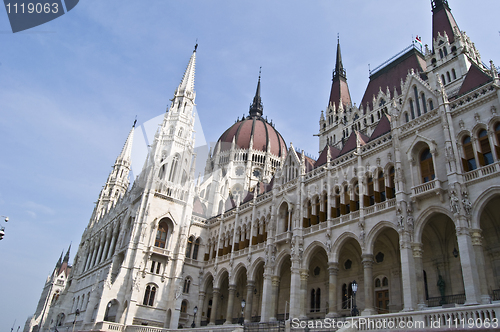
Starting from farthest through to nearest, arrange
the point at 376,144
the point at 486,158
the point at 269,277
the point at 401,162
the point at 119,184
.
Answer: the point at 119,184 → the point at 269,277 → the point at 376,144 → the point at 401,162 → the point at 486,158

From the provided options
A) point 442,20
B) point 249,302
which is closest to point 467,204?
point 249,302

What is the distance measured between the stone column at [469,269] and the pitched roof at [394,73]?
2213 centimetres

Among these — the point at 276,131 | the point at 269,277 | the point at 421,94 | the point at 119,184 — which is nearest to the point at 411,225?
the point at 421,94

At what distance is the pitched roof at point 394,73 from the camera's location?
37.8m

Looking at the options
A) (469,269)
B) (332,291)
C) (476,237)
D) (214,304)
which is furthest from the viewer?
(214,304)

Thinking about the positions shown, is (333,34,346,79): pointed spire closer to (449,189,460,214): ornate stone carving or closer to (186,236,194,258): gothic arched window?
(186,236,194,258): gothic arched window

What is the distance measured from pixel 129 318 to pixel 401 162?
2600cm

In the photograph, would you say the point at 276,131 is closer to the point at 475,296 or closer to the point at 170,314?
the point at 170,314

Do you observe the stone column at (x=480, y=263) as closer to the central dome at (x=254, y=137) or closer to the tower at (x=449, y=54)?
the tower at (x=449, y=54)

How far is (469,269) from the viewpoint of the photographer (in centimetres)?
1752

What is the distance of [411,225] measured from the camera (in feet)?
69.2

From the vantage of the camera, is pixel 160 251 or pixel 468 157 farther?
pixel 160 251

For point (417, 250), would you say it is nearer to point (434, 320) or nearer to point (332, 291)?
point (434, 320)

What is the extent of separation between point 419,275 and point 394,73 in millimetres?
25831
